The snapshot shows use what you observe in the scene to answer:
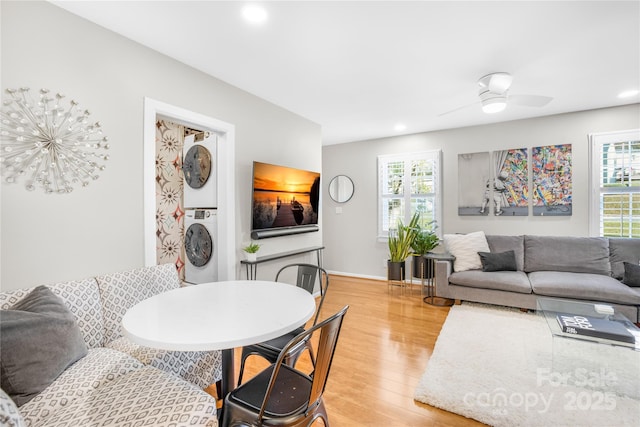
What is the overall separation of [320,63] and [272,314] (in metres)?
2.27

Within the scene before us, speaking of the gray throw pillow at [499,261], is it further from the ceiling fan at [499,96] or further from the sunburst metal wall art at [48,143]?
the sunburst metal wall art at [48,143]

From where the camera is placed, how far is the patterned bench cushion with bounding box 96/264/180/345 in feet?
6.31

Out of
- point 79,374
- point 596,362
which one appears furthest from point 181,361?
point 596,362

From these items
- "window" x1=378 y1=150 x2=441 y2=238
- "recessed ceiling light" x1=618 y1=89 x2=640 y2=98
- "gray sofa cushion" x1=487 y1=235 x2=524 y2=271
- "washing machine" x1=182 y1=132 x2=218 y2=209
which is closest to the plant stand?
"window" x1=378 y1=150 x2=441 y2=238

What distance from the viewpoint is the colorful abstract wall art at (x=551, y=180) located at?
4.01 metres

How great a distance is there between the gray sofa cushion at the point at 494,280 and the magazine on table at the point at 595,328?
1.17m

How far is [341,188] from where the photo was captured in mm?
5871

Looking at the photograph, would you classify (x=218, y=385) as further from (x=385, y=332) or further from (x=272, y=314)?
(x=385, y=332)

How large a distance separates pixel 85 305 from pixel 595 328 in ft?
11.4

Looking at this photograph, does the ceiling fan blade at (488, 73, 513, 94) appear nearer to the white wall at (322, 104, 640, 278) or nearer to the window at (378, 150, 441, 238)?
the white wall at (322, 104, 640, 278)

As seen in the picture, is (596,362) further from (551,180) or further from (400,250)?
(551,180)

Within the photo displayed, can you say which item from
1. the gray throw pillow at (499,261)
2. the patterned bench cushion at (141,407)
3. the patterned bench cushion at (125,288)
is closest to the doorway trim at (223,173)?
the patterned bench cushion at (125,288)

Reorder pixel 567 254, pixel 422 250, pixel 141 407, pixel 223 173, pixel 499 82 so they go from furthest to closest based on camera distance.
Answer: pixel 422 250 → pixel 567 254 → pixel 223 173 → pixel 499 82 → pixel 141 407

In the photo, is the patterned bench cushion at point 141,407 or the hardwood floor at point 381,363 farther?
the hardwood floor at point 381,363
